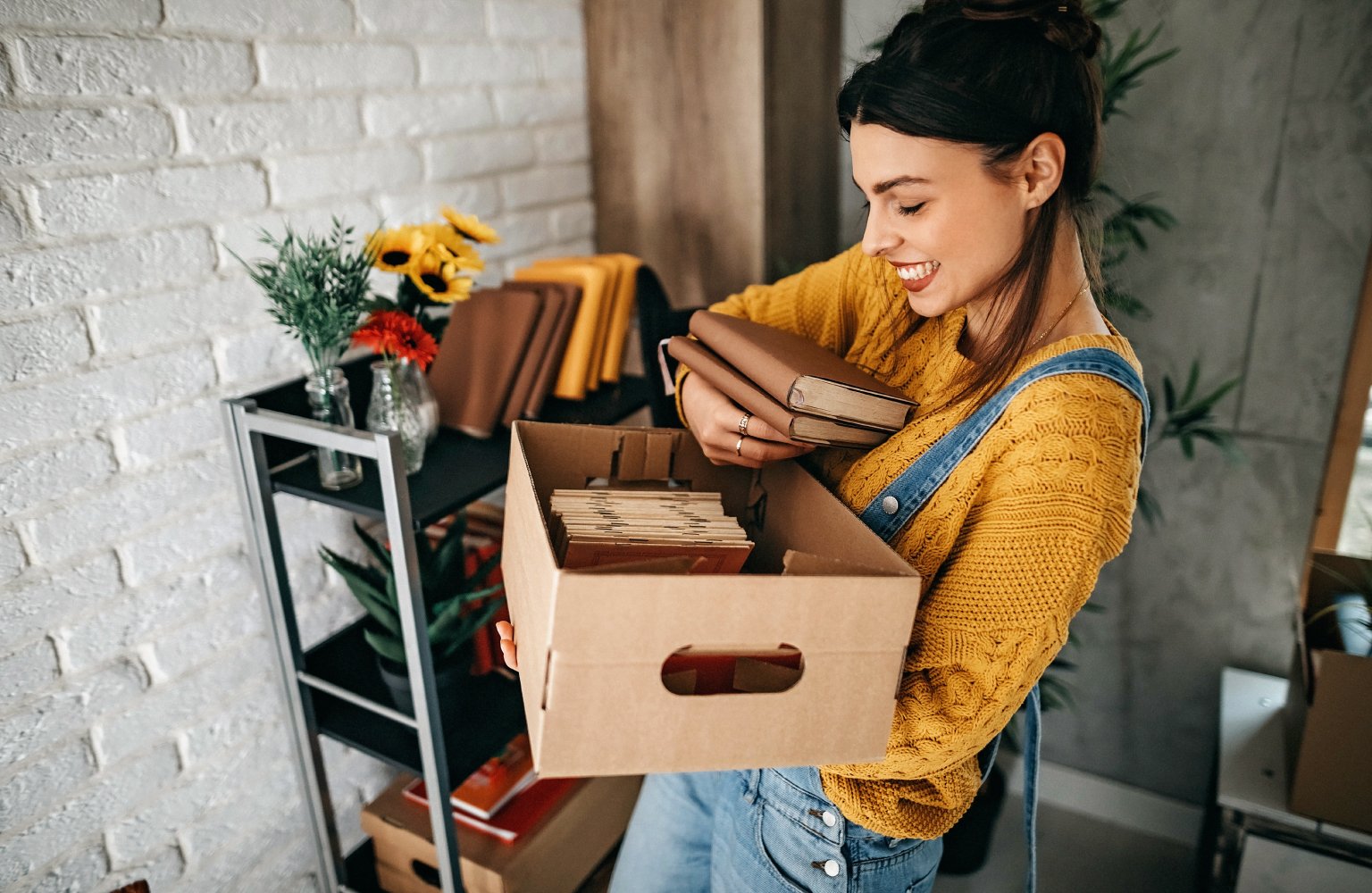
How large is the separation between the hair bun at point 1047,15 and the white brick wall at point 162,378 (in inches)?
41.4

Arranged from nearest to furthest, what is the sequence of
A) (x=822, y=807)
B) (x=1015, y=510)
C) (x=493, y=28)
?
1. (x=1015, y=510)
2. (x=822, y=807)
3. (x=493, y=28)

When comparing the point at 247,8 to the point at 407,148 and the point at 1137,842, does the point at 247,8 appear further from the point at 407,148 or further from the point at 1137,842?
the point at 1137,842

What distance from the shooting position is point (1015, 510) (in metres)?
0.76

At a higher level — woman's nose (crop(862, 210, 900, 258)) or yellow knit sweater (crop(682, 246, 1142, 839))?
woman's nose (crop(862, 210, 900, 258))

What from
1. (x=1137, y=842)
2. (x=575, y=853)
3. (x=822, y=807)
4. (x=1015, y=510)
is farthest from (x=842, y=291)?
(x=1137, y=842)

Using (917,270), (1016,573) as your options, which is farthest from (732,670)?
(917,270)

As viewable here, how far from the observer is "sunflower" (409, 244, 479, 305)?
1246 mm

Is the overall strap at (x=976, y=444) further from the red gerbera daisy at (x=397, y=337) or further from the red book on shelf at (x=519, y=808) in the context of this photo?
the red book on shelf at (x=519, y=808)

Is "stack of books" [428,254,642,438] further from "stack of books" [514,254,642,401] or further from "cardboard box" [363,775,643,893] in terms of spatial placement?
"cardboard box" [363,775,643,893]

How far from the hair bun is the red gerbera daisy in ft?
2.55

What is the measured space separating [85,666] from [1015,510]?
1263 millimetres

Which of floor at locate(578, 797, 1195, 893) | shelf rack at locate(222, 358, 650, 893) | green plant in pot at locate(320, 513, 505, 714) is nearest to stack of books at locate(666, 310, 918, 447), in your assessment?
shelf rack at locate(222, 358, 650, 893)

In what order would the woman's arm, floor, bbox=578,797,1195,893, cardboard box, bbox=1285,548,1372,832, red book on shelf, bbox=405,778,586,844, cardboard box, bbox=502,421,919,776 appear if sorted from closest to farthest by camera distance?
cardboard box, bbox=502,421,919,776
the woman's arm
cardboard box, bbox=1285,548,1372,832
red book on shelf, bbox=405,778,586,844
floor, bbox=578,797,1195,893

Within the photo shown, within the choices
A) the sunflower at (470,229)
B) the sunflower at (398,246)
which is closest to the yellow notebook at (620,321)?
the sunflower at (470,229)
